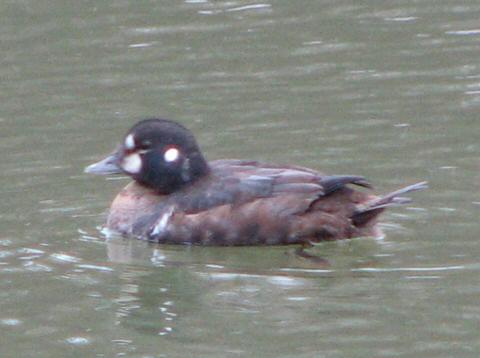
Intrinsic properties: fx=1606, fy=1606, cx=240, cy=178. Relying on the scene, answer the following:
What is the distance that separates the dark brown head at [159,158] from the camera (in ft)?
33.0

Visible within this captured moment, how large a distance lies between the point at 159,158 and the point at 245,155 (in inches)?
48.2

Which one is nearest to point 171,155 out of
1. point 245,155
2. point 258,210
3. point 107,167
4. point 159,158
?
point 159,158

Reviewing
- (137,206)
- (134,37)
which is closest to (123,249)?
(137,206)

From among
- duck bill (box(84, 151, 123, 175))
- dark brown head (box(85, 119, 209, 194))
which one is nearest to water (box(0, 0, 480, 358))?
duck bill (box(84, 151, 123, 175))

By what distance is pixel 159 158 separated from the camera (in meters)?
10.2

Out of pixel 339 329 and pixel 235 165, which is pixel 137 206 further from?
pixel 339 329

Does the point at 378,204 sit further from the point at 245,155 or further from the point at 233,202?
the point at 245,155

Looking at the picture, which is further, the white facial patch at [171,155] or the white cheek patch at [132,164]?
the white cheek patch at [132,164]

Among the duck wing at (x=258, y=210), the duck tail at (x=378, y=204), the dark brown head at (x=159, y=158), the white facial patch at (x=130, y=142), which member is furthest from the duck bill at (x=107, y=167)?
the duck tail at (x=378, y=204)

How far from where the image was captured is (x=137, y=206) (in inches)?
401

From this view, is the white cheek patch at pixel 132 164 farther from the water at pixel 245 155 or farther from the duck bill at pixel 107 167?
the water at pixel 245 155

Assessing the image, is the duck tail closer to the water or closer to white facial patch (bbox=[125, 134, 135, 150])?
the water

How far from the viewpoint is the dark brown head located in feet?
33.0

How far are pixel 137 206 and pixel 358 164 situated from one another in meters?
1.58
